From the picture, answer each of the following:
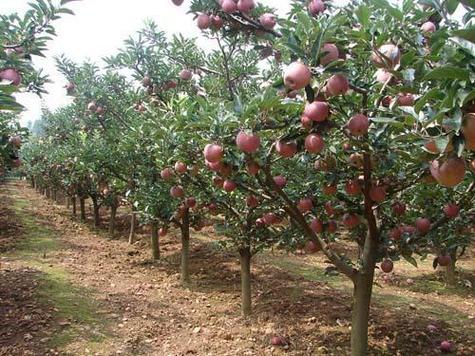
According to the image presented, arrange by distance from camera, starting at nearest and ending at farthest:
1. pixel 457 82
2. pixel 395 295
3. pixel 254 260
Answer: pixel 457 82 → pixel 395 295 → pixel 254 260

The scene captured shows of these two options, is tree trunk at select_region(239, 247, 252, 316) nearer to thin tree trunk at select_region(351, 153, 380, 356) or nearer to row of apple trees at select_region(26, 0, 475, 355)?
row of apple trees at select_region(26, 0, 475, 355)

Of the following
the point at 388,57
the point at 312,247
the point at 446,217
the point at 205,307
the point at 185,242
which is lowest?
the point at 205,307

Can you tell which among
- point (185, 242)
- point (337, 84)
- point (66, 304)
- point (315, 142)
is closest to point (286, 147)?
point (315, 142)

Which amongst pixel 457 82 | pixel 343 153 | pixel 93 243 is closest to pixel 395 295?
pixel 343 153

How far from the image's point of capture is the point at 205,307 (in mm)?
6727

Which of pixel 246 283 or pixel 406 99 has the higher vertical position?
pixel 406 99

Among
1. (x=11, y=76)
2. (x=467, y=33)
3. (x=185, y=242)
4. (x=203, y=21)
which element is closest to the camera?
(x=467, y=33)

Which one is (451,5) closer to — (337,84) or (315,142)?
(337,84)

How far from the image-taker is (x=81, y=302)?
652 centimetres

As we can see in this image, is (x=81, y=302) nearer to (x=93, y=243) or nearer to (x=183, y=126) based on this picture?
(x=183, y=126)

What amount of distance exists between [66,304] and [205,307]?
6.70ft

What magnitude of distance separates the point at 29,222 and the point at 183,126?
573 inches

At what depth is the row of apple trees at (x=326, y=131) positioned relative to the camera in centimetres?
185

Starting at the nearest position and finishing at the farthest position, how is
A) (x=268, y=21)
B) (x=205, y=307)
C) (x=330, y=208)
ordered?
(x=268, y=21) → (x=330, y=208) → (x=205, y=307)
